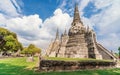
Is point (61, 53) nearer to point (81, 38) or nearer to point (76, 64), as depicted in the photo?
point (81, 38)

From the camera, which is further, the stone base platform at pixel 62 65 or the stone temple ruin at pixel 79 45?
the stone temple ruin at pixel 79 45

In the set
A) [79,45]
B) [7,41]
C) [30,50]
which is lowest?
[30,50]

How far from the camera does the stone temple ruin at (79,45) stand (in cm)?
4919

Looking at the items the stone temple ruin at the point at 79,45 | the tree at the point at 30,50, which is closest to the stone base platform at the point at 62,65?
the stone temple ruin at the point at 79,45

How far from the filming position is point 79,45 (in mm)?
55688

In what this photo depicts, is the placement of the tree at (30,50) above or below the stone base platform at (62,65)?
above

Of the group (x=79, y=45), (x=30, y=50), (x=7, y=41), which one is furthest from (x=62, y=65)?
(x=30, y=50)

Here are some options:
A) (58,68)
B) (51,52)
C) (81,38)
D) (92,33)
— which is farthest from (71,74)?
(51,52)

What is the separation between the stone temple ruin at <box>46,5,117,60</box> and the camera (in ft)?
161

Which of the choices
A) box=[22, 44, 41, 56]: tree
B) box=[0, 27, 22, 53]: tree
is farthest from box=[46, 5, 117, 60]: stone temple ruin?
box=[22, 44, 41, 56]: tree

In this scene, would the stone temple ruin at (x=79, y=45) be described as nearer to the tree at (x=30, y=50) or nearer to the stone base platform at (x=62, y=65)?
the stone base platform at (x=62, y=65)

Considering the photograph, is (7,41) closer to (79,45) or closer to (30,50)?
(30,50)

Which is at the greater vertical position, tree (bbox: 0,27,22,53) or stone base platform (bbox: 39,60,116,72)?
tree (bbox: 0,27,22,53)

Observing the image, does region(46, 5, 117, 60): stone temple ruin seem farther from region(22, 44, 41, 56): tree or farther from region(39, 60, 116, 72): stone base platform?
region(22, 44, 41, 56): tree
